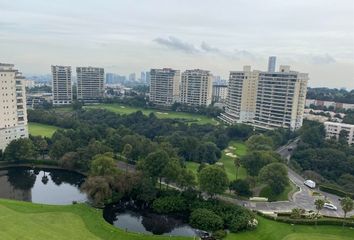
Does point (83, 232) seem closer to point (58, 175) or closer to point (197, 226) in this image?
point (197, 226)

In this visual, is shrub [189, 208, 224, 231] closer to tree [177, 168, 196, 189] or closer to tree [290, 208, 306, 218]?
tree [177, 168, 196, 189]

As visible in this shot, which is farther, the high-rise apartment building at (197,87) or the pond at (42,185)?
the high-rise apartment building at (197,87)

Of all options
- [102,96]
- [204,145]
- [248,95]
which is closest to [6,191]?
[204,145]

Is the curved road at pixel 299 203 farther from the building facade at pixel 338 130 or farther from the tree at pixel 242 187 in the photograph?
the building facade at pixel 338 130

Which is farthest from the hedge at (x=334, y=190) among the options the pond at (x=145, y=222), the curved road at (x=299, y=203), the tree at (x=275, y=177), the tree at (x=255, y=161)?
the pond at (x=145, y=222)

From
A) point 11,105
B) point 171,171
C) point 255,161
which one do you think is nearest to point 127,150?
point 171,171
